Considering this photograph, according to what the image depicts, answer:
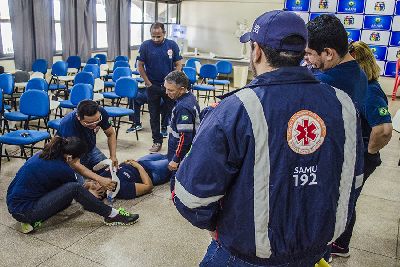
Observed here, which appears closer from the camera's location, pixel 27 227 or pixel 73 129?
pixel 27 227

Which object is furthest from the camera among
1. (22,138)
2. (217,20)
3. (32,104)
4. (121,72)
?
(217,20)

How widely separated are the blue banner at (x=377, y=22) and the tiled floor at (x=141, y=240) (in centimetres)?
637

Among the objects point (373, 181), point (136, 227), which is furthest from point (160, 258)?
point (373, 181)

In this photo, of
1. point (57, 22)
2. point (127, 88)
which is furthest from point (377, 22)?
point (57, 22)

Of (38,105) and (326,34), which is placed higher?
(326,34)

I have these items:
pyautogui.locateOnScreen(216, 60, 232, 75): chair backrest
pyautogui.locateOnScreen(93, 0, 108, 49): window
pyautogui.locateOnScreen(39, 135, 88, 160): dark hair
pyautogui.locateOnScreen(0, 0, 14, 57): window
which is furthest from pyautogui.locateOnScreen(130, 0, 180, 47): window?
pyautogui.locateOnScreen(39, 135, 88, 160): dark hair

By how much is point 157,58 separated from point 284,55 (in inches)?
161

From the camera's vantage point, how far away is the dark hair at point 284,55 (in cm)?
102

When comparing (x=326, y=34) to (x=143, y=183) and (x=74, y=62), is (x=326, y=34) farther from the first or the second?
(x=74, y=62)

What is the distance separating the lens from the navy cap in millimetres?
1007

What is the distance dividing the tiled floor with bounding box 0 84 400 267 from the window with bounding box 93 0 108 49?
6477 millimetres

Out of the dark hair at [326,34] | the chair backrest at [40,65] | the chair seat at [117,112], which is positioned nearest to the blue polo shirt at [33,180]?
the dark hair at [326,34]

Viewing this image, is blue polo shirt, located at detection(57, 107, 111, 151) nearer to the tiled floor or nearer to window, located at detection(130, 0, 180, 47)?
the tiled floor

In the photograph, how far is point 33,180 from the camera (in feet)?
8.81
